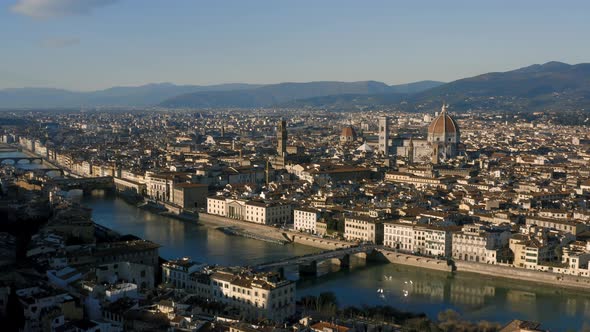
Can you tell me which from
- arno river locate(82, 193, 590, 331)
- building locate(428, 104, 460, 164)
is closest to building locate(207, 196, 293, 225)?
arno river locate(82, 193, 590, 331)

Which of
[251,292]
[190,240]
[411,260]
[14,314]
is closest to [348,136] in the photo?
[190,240]

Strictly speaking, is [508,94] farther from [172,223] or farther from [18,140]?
[172,223]

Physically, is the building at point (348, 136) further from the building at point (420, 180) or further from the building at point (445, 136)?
the building at point (420, 180)

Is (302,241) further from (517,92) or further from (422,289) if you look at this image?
(517,92)

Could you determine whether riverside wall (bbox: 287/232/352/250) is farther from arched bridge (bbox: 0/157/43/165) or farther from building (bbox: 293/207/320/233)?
arched bridge (bbox: 0/157/43/165)

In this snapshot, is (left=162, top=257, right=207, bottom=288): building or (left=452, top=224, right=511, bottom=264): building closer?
(left=162, top=257, right=207, bottom=288): building
